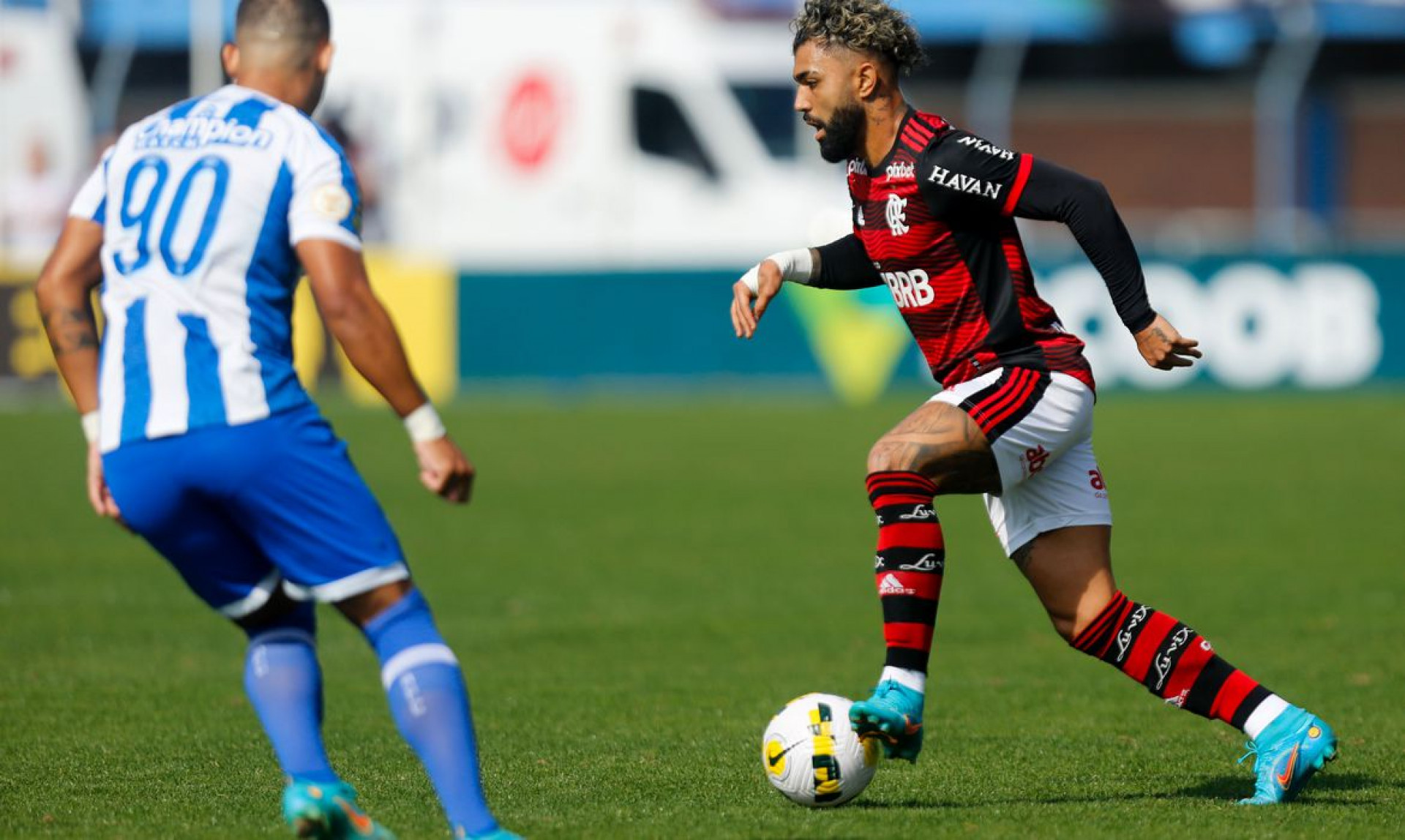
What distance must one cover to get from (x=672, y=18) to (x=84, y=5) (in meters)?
10.9

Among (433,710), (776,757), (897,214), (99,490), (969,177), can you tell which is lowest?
(776,757)

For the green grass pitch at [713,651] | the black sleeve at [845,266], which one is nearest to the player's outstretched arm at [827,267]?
the black sleeve at [845,266]

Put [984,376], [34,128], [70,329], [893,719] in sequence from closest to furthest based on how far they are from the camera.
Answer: [70,329], [893,719], [984,376], [34,128]

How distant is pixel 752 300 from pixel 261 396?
75.8 inches

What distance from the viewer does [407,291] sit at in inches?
965

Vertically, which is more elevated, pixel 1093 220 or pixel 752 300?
pixel 1093 220

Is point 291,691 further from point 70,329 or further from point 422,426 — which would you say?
point 70,329

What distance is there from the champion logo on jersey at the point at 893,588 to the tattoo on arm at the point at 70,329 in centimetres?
231

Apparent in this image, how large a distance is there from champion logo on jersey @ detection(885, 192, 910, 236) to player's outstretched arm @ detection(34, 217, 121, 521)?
7.66ft

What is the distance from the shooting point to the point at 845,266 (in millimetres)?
6453

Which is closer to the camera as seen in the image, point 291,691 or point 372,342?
point 372,342

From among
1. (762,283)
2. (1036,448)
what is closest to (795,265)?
(762,283)

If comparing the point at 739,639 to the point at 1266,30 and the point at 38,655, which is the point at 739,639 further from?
the point at 1266,30

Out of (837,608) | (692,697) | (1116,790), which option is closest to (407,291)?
(837,608)
